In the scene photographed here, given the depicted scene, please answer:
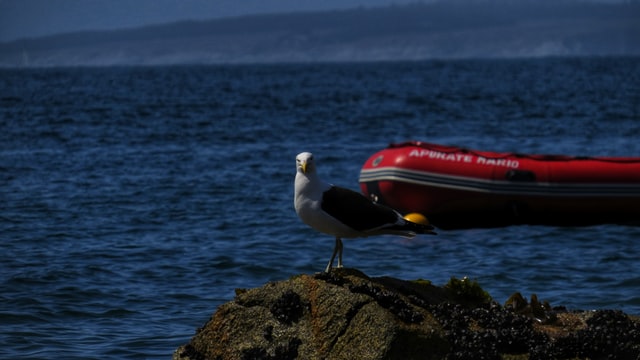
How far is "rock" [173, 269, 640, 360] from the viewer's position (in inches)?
313

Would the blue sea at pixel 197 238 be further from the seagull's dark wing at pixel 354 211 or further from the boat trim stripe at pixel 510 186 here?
the seagull's dark wing at pixel 354 211

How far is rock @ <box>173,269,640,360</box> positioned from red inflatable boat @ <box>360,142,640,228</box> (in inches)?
347

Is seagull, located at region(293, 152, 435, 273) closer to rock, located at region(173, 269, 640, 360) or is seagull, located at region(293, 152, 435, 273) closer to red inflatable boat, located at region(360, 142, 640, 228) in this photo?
rock, located at region(173, 269, 640, 360)

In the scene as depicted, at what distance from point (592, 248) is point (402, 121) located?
95.7ft

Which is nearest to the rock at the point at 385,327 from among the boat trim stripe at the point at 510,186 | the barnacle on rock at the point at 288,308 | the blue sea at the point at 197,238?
the barnacle on rock at the point at 288,308

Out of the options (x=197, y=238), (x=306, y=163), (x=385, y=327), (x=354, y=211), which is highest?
(x=306, y=163)

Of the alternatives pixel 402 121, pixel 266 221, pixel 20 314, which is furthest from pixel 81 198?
pixel 402 121

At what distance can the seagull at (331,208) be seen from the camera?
847 centimetres

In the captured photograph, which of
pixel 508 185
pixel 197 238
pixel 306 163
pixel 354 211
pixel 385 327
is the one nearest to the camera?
pixel 385 327

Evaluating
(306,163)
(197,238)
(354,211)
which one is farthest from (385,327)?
(197,238)

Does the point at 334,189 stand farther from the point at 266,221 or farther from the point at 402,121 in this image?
the point at 402,121

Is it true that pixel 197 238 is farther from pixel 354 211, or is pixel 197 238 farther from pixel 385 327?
pixel 385 327

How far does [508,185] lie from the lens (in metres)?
17.5

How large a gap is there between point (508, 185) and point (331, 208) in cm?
946
